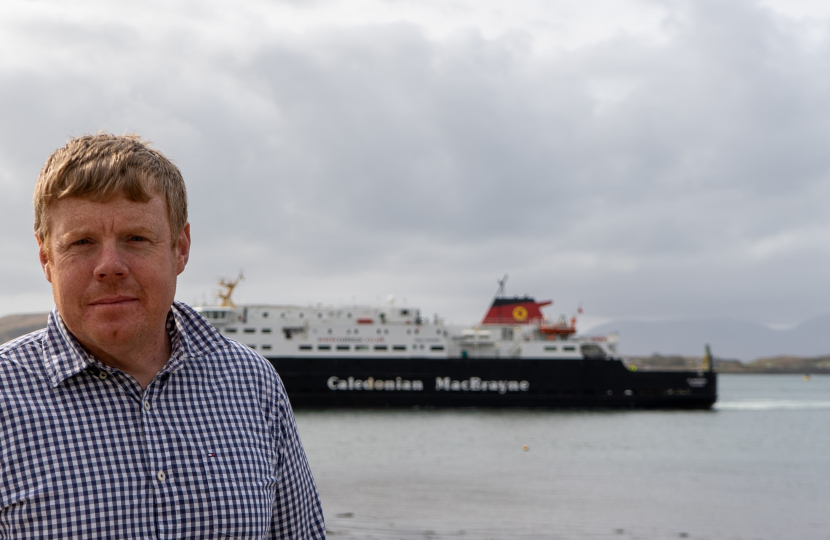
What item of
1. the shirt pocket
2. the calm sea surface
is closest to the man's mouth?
the shirt pocket

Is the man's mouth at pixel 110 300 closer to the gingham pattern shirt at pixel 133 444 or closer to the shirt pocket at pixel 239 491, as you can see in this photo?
the gingham pattern shirt at pixel 133 444

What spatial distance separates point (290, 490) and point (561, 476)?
1332cm

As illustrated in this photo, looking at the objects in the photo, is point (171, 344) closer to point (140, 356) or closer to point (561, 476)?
point (140, 356)

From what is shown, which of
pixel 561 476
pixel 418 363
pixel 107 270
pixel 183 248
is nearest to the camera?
pixel 107 270

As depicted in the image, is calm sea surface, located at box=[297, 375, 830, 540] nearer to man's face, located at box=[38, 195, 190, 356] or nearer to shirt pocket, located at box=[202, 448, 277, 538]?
shirt pocket, located at box=[202, 448, 277, 538]

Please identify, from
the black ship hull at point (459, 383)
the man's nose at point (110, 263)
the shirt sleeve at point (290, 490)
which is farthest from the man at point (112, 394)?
the black ship hull at point (459, 383)

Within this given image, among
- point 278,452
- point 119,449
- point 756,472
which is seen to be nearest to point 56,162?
point 119,449

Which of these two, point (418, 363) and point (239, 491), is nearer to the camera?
point (239, 491)

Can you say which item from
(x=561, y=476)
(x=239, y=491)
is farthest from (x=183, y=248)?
(x=561, y=476)

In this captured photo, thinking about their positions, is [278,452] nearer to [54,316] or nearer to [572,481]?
[54,316]

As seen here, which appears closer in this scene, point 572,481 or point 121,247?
point 121,247

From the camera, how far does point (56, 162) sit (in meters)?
1.25

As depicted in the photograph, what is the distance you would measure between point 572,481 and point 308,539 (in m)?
12.8

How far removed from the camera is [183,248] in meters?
1.40
